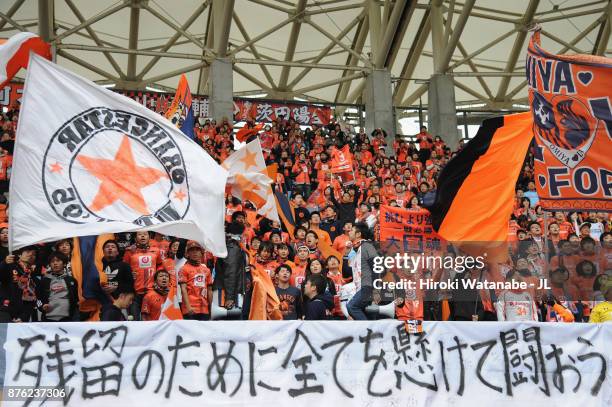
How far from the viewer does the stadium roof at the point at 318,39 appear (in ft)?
80.2

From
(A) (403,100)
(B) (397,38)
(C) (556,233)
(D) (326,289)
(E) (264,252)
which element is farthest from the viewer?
(A) (403,100)

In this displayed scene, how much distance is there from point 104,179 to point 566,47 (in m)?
22.3

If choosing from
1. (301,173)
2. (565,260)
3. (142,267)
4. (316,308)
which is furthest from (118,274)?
(301,173)

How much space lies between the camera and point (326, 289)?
9258mm

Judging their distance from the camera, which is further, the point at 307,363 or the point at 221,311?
the point at 221,311

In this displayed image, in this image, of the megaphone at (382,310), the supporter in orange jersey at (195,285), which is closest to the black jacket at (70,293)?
the supporter in orange jersey at (195,285)

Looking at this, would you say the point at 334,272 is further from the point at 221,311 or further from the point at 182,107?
the point at 182,107

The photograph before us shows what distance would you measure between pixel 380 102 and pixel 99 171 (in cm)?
1767

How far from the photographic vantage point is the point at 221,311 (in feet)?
30.0

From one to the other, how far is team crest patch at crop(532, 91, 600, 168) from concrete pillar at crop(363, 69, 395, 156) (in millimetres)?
15552

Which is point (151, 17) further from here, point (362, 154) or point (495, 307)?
point (495, 307)

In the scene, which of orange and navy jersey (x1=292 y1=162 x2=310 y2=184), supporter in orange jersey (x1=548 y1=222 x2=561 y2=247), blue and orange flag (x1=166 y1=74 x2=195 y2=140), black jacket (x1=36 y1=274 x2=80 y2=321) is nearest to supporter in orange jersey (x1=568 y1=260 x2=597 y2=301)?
supporter in orange jersey (x1=548 y1=222 x2=561 y2=247)

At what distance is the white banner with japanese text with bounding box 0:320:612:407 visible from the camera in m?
6.72

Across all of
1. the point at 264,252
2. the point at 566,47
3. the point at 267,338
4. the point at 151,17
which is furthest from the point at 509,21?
the point at 267,338
